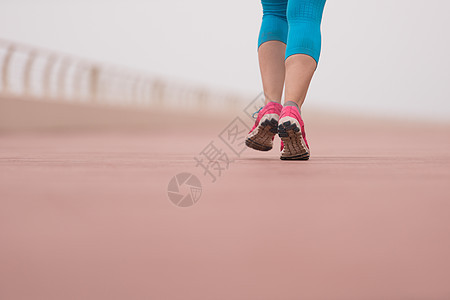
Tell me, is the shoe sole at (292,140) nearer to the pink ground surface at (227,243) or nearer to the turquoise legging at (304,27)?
the turquoise legging at (304,27)

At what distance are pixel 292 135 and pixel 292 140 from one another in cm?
2

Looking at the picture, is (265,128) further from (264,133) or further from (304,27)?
(304,27)

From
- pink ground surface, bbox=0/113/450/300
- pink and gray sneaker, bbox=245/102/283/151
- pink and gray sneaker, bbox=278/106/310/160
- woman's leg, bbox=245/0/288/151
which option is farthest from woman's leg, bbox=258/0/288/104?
pink ground surface, bbox=0/113/450/300

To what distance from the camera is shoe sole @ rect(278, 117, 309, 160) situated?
1.53 meters

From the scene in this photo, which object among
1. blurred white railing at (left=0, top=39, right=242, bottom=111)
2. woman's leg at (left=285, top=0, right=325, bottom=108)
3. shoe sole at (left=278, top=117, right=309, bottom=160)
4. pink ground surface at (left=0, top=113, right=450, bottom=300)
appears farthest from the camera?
blurred white railing at (left=0, top=39, right=242, bottom=111)

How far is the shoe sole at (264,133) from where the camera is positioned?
178cm

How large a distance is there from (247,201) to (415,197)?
0.82ft

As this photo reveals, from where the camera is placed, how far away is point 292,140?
157 centimetres

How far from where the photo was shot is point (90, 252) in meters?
0.44

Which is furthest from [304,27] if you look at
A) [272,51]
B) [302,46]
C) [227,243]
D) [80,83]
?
[80,83]

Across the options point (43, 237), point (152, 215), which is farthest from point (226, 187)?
point (43, 237)

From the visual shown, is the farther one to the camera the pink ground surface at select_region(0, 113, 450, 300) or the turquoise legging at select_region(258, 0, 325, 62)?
the turquoise legging at select_region(258, 0, 325, 62)

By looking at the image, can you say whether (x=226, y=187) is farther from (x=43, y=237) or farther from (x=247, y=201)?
(x=43, y=237)

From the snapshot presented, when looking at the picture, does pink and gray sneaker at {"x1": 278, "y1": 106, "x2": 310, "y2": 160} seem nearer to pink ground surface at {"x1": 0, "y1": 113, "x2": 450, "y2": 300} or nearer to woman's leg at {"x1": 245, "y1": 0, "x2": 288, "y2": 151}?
woman's leg at {"x1": 245, "y1": 0, "x2": 288, "y2": 151}
